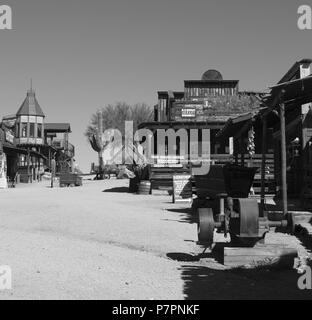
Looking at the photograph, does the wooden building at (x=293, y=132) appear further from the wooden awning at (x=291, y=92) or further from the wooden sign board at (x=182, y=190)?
the wooden sign board at (x=182, y=190)

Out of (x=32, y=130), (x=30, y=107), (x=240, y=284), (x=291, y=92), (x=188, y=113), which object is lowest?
(x=240, y=284)

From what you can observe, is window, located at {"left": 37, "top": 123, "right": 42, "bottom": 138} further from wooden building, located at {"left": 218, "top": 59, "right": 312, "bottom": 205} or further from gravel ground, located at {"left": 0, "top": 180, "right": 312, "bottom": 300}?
gravel ground, located at {"left": 0, "top": 180, "right": 312, "bottom": 300}

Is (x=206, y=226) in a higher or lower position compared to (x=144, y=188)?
higher

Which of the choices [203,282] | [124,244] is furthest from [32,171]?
[203,282]

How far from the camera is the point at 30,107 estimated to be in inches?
2222

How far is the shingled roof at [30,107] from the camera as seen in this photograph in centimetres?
5584

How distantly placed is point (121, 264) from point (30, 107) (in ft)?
169

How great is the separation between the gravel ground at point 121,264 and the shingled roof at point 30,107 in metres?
45.2

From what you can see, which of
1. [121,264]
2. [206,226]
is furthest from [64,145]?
[206,226]

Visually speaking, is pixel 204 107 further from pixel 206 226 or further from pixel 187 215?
pixel 206 226

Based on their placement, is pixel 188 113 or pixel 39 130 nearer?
pixel 188 113

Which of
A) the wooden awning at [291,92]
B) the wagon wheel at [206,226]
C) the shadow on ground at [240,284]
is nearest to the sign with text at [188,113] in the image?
the wooden awning at [291,92]

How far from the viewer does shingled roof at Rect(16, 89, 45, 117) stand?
55.8 metres

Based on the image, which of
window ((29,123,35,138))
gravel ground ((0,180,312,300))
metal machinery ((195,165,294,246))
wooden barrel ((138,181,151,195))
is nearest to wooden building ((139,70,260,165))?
wooden barrel ((138,181,151,195))
